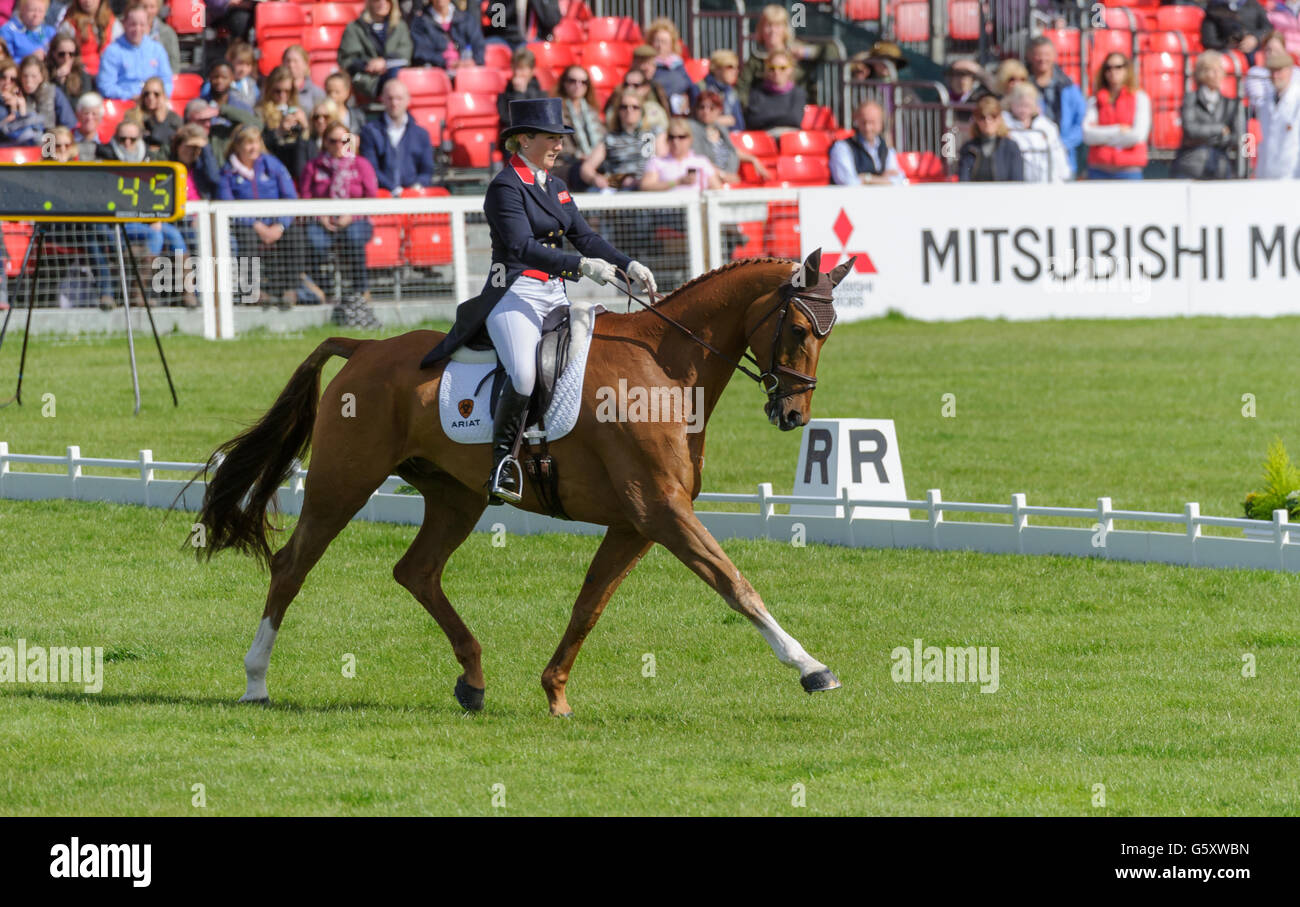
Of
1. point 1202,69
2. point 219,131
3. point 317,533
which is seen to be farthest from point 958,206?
point 317,533

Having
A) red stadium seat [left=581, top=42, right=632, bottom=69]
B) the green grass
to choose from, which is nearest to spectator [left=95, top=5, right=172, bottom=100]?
red stadium seat [left=581, top=42, right=632, bottom=69]

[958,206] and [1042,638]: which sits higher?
[958,206]

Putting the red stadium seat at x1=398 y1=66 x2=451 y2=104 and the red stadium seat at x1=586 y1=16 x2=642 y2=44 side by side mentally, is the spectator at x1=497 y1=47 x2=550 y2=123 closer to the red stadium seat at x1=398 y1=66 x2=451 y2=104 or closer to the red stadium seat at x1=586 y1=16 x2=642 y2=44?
the red stadium seat at x1=398 y1=66 x2=451 y2=104

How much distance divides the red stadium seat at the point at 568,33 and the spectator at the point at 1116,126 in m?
6.53

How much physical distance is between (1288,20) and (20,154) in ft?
62.1

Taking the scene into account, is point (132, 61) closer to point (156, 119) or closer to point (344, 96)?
point (156, 119)

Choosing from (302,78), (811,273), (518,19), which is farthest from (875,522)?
(518,19)

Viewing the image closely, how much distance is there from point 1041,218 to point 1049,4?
6.93m

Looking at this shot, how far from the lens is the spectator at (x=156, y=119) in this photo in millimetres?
20047

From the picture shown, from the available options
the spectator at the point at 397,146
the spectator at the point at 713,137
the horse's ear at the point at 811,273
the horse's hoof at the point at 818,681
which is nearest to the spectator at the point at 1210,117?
the spectator at the point at 713,137

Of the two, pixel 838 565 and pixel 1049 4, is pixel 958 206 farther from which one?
pixel 838 565

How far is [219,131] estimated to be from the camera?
811 inches

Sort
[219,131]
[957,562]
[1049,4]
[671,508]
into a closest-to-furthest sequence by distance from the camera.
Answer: [671,508] → [957,562] → [219,131] → [1049,4]

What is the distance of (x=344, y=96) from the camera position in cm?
2112
